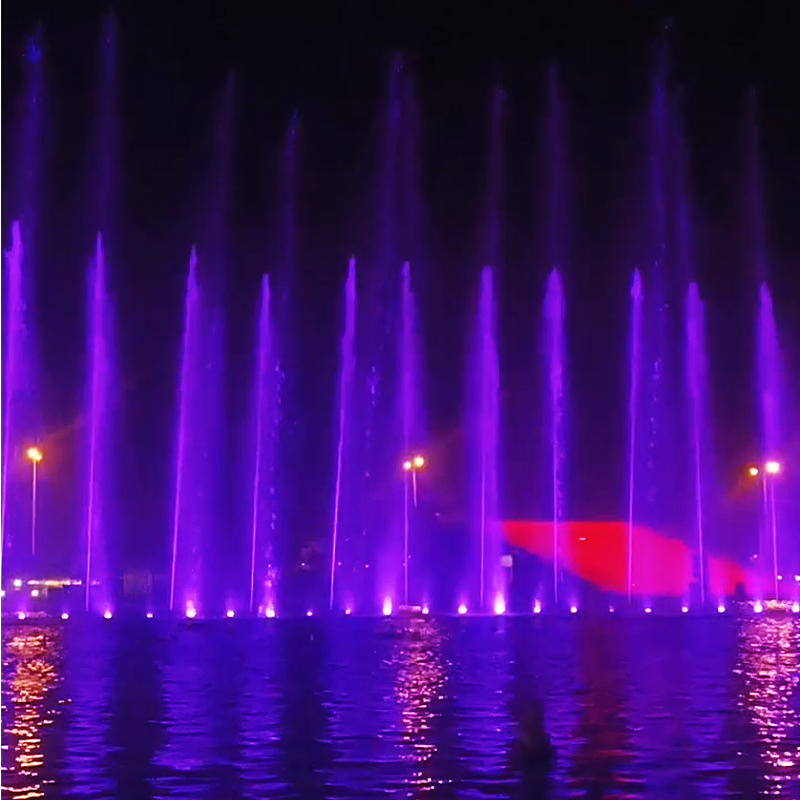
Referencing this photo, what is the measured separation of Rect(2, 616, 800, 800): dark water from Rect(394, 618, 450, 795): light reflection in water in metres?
0.03

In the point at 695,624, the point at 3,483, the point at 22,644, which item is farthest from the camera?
the point at 3,483

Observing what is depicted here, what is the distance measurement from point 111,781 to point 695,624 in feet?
68.8

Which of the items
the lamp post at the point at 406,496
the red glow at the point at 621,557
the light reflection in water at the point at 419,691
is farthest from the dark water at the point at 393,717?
the lamp post at the point at 406,496

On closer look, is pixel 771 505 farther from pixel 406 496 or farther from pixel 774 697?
pixel 774 697

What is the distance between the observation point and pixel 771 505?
44.4 metres

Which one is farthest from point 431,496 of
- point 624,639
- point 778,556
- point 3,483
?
point 624,639

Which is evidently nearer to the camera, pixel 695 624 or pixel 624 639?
pixel 624 639

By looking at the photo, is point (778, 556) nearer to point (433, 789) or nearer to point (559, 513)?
point (559, 513)

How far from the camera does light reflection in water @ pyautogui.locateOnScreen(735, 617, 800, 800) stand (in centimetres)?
955

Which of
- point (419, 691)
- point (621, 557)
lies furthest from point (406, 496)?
point (419, 691)

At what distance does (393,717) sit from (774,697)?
172 inches

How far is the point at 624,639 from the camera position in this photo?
23.8m

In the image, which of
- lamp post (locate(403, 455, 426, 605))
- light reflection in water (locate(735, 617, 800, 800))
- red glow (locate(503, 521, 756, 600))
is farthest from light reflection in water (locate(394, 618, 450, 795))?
red glow (locate(503, 521, 756, 600))

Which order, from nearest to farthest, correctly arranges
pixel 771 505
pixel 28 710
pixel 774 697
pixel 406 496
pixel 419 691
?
1. pixel 28 710
2. pixel 774 697
3. pixel 419 691
4. pixel 406 496
5. pixel 771 505
